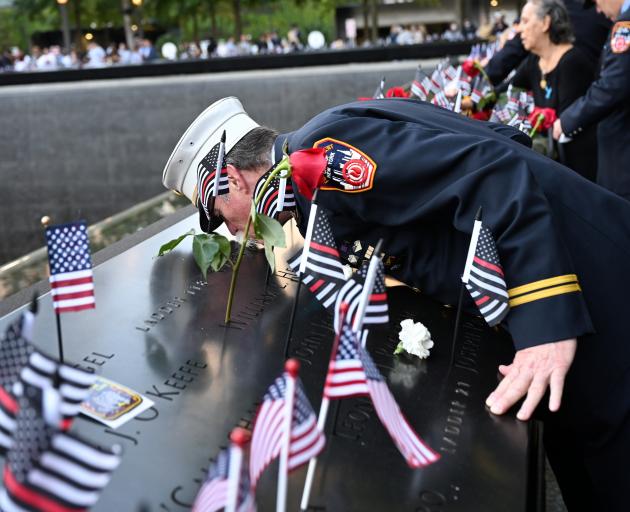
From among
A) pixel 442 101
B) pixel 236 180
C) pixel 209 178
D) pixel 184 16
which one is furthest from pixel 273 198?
pixel 184 16

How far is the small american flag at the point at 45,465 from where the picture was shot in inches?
36.8

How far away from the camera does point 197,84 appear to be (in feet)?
36.4

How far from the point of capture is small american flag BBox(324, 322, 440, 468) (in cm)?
130

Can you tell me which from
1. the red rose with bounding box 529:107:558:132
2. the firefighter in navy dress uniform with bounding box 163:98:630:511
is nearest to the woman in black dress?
the red rose with bounding box 529:107:558:132

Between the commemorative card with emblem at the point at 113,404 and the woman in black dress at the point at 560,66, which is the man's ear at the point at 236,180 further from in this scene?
the woman in black dress at the point at 560,66

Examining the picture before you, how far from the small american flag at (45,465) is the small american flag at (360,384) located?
479 mm

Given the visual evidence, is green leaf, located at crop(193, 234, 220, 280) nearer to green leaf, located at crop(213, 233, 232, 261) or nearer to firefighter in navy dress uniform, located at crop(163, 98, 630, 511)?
green leaf, located at crop(213, 233, 232, 261)

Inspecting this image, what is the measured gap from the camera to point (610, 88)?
398cm

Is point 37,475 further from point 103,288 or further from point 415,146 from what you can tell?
point 103,288

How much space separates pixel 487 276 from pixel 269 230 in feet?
2.20

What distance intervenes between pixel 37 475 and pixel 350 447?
749 millimetres

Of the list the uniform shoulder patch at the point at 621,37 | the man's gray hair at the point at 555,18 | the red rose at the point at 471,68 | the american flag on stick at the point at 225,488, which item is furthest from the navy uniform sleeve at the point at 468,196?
the red rose at the point at 471,68

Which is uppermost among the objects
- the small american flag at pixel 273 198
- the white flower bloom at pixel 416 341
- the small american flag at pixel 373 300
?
the small american flag at pixel 273 198

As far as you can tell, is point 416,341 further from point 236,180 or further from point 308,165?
point 236,180
